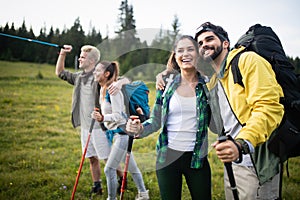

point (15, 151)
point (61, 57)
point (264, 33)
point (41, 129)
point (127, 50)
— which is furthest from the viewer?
point (41, 129)

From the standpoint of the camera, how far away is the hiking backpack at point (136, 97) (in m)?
3.51

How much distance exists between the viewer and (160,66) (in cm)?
293

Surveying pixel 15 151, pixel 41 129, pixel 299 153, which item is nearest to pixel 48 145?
pixel 15 151

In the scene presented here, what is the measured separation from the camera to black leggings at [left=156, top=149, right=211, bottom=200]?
2689 millimetres

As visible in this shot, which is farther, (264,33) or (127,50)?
(127,50)

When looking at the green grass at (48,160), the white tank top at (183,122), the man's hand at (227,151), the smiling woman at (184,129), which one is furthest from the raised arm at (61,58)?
the man's hand at (227,151)

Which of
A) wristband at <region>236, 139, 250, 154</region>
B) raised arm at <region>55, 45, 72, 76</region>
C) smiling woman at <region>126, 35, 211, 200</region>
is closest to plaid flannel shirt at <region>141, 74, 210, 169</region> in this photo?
smiling woman at <region>126, 35, 211, 200</region>

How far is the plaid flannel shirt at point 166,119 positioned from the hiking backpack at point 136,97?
60 cm

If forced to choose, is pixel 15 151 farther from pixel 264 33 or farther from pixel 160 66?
pixel 264 33

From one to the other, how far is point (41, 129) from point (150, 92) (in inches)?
278

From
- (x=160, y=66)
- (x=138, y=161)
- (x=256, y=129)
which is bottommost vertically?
(x=138, y=161)

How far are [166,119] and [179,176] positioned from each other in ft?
2.00

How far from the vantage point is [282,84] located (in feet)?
6.65

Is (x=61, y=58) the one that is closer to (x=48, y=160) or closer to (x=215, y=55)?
(x=48, y=160)
